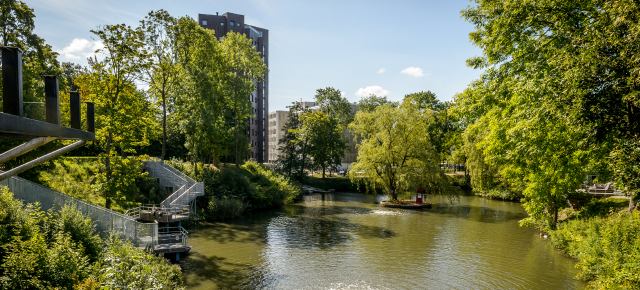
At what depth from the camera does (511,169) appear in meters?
18.9

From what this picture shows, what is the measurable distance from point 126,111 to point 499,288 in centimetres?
2178

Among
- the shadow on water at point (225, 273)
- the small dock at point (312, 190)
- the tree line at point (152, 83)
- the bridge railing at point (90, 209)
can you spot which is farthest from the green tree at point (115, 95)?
the small dock at point (312, 190)

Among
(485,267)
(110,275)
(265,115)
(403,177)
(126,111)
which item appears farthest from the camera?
(265,115)

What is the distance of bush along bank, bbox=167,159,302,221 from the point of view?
28.6m

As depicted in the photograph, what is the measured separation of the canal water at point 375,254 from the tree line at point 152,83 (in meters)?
7.90

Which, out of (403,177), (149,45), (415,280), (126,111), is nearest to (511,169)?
(415,280)

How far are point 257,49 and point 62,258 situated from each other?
210 feet

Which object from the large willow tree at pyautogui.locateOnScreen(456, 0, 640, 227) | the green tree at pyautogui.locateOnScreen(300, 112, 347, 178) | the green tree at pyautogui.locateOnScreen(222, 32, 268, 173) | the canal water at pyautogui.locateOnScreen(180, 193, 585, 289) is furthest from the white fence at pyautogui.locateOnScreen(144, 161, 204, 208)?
the green tree at pyautogui.locateOnScreen(300, 112, 347, 178)

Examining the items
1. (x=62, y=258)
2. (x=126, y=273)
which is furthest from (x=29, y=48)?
(x=126, y=273)

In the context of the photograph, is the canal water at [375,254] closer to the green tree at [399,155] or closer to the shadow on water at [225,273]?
the shadow on water at [225,273]

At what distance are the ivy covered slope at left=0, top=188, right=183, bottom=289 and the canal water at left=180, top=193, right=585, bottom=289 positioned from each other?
3.28m

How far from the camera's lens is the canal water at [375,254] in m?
14.6

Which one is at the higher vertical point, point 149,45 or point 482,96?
point 149,45

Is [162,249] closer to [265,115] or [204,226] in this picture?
[204,226]
